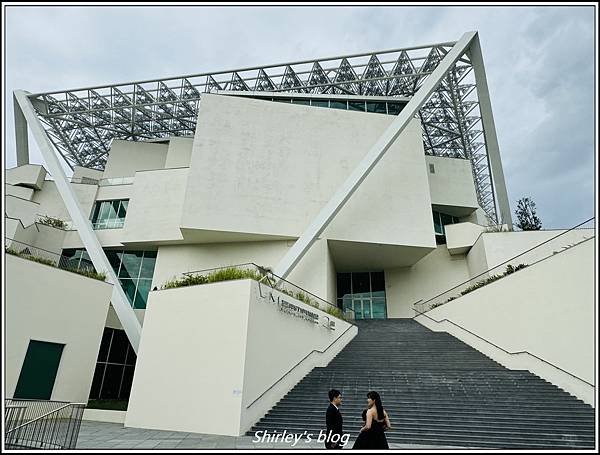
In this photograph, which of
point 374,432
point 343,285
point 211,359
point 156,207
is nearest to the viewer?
point 374,432

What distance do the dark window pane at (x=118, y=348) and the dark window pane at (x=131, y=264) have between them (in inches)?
143

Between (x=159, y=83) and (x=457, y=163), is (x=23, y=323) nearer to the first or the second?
(x=159, y=83)

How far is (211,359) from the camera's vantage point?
9953mm

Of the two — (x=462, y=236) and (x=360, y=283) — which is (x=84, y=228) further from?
(x=462, y=236)

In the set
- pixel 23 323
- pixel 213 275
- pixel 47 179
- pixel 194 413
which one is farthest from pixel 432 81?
pixel 47 179

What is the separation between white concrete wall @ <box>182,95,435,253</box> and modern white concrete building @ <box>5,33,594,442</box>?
0.27 feet

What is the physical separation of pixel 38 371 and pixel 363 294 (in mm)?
19289

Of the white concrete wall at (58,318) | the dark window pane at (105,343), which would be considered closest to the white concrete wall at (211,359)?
the white concrete wall at (58,318)

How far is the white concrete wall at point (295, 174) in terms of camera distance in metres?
19.4

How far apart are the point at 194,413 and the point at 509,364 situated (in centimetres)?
1027

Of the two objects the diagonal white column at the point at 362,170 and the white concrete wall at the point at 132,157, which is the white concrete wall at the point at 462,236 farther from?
the white concrete wall at the point at 132,157

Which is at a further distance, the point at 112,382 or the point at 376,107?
the point at 376,107

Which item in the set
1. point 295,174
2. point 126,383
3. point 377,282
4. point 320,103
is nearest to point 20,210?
point 126,383

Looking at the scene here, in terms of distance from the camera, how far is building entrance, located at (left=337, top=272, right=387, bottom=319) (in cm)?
2481
